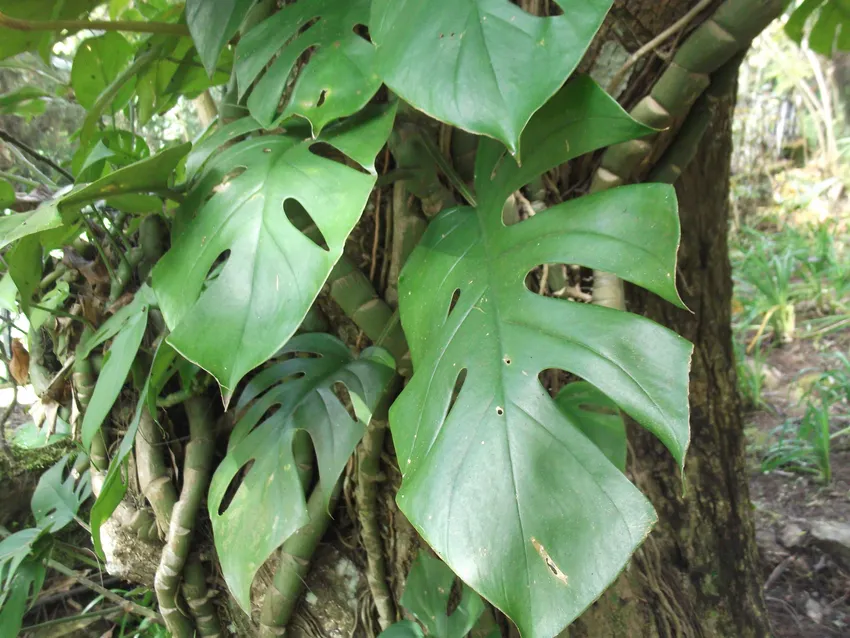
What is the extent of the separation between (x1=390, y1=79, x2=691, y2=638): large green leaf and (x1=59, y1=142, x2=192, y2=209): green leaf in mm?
285

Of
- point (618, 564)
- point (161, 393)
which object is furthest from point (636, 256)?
point (161, 393)

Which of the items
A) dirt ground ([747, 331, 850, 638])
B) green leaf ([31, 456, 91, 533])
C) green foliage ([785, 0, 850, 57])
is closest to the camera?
green foliage ([785, 0, 850, 57])

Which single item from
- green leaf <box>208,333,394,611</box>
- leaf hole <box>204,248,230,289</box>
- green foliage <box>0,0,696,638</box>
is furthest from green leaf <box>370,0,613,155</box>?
green leaf <box>208,333,394,611</box>

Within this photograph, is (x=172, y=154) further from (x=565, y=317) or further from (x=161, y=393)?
(x=161, y=393)

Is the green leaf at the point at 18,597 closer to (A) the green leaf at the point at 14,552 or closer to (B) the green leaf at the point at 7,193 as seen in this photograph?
(A) the green leaf at the point at 14,552

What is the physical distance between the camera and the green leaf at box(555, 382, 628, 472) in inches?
25.1

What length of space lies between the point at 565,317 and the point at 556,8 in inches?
18.3

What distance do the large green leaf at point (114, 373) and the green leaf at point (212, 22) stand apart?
32 centimetres

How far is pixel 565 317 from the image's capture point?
20.4 inches

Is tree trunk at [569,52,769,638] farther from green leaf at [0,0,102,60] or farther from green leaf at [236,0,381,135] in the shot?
green leaf at [0,0,102,60]

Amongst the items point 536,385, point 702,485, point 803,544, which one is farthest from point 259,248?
point 803,544

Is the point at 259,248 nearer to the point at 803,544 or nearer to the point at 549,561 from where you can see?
the point at 549,561

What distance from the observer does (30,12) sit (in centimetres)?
86

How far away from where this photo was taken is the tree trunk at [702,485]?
35.3 inches
